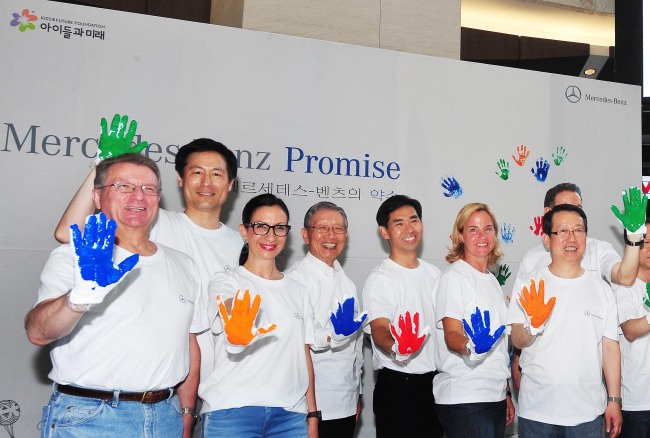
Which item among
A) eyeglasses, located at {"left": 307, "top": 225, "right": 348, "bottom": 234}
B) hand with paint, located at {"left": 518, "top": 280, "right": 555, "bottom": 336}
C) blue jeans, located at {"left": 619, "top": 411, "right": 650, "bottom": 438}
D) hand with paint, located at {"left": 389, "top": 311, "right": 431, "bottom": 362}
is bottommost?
blue jeans, located at {"left": 619, "top": 411, "right": 650, "bottom": 438}

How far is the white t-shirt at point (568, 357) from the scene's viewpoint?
7.88ft

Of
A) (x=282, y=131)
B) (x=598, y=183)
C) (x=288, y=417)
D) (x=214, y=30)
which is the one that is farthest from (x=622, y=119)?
(x=288, y=417)

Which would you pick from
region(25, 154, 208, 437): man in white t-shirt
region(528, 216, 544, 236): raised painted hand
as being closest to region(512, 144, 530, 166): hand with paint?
region(528, 216, 544, 236): raised painted hand

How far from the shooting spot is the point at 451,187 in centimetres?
366

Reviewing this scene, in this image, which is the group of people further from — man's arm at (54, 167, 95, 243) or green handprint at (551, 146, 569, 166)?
green handprint at (551, 146, 569, 166)

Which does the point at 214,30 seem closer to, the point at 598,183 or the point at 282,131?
the point at 282,131

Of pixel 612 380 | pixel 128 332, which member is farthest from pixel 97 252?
pixel 612 380

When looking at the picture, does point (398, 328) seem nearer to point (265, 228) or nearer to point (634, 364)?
point (265, 228)

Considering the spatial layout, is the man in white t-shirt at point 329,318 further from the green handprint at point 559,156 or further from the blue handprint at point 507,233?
the green handprint at point 559,156

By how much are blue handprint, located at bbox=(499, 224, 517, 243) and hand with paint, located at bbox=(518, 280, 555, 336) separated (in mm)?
1431

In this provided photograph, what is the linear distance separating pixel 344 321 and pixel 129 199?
34.6 inches

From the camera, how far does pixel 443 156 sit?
12.0 feet

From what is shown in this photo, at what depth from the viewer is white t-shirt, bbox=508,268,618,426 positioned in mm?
2402

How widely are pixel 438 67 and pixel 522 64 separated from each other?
174cm
